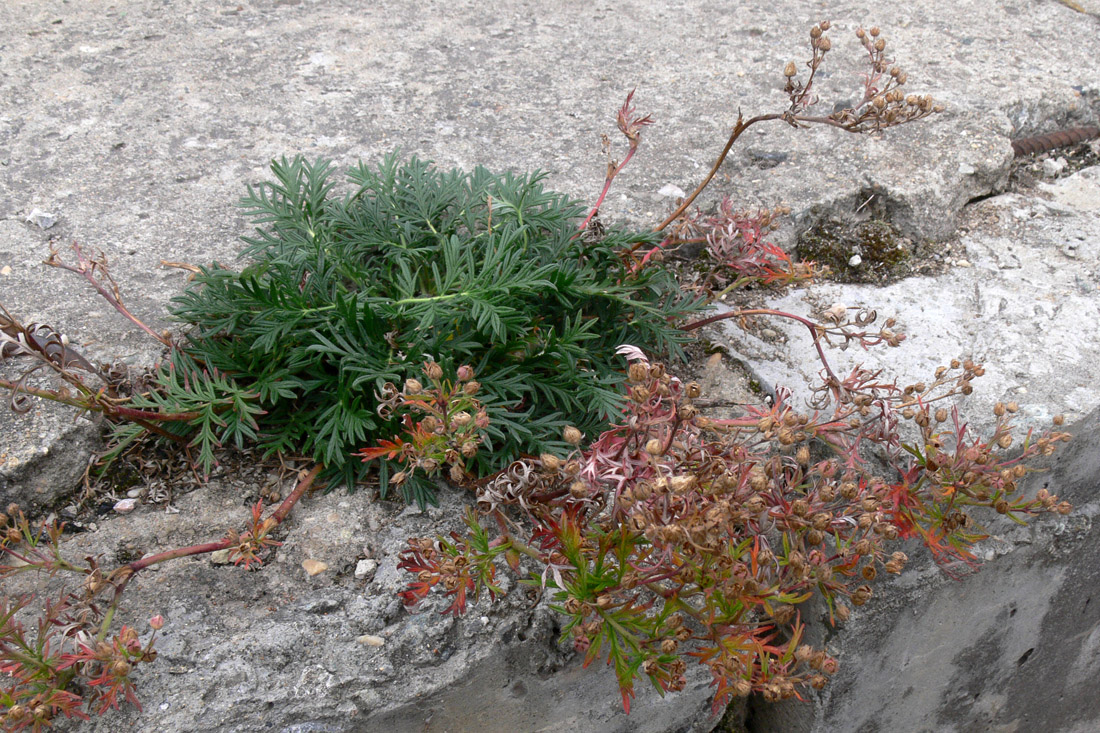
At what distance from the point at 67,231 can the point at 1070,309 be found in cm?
300

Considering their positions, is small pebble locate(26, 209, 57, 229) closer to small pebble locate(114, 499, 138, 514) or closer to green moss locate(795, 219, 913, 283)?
small pebble locate(114, 499, 138, 514)

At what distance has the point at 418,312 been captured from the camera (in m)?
1.91

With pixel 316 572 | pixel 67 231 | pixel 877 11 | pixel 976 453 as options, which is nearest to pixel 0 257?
pixel 67 231

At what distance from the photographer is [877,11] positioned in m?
3.89

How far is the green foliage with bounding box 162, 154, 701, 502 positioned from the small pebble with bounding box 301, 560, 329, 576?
0.21 meters

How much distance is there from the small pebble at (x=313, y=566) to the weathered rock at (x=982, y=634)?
123cm

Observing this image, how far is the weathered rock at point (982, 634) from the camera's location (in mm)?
2213

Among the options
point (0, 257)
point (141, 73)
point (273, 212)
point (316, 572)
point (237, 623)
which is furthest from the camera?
point (141, 73)

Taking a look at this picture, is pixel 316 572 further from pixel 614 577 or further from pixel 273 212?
pixel 273 212

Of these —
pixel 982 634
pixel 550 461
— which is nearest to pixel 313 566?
pixel 550 461

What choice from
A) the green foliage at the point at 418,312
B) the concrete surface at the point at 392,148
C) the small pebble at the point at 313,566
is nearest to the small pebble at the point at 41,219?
the concrete surface at the point at 392,148

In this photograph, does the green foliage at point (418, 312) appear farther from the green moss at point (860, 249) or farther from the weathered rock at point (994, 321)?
the green moss at point (860, 249)

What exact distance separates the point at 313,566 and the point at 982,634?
1826 mm

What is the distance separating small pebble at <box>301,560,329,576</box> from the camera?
6.32 ft
